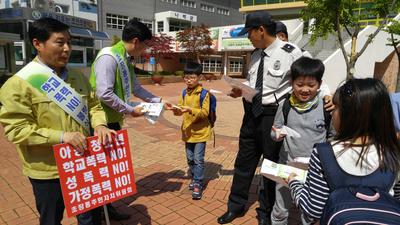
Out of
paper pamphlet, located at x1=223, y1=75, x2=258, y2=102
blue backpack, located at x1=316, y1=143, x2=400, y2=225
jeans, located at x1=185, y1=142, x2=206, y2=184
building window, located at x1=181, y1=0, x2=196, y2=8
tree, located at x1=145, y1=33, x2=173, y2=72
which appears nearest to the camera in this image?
blue backpack, located at x1=316, y1=143, x2=400, y2=225

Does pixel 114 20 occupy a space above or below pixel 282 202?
above

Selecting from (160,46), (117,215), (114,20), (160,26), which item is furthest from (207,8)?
(117,215)

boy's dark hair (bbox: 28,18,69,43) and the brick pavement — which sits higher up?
boy's dark hair (bbox: 28,18,69,43)

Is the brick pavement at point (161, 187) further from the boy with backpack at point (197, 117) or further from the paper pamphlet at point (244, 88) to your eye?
the paper pamphlet at point (244, 88)

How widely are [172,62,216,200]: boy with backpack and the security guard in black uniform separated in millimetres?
632

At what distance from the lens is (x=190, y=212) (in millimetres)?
3326

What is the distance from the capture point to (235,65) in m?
34.6

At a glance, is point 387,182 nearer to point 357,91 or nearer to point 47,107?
point 357,91

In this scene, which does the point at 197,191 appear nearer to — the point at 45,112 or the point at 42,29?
the point at 45,112

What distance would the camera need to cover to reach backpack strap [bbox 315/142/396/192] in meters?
1.35

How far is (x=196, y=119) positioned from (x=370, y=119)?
238 centimetres

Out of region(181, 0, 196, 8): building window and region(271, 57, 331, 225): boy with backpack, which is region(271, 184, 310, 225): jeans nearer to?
region(271, 57, 331, 225): boy with backpack

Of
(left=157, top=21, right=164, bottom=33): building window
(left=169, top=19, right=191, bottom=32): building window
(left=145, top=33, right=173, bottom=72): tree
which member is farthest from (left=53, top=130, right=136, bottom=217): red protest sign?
(left=157, top=21, right=164, bottom=33): building window

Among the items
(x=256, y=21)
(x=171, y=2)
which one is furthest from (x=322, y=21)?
(x=171, y=2)
